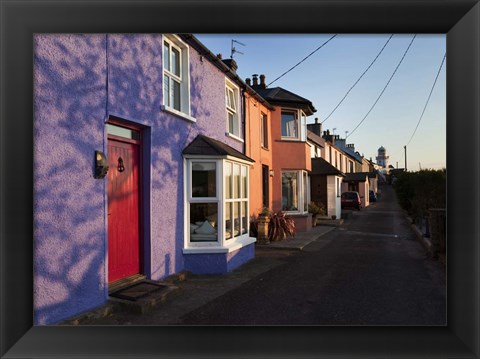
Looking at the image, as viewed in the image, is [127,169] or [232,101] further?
[232,101]

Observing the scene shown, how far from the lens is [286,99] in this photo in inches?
602

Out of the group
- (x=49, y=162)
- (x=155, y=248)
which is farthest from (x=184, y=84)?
(x=49, y=162)

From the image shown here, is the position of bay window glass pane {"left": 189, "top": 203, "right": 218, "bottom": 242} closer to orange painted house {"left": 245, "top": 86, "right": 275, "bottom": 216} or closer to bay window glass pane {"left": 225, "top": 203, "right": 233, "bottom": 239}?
bay window glass pane {"left": 225, "top": 203, "right": 233, "bottom": 239}

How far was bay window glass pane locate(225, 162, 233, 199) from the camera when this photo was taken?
8.39m

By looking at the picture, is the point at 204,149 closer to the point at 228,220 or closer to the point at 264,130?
the point at 228,220

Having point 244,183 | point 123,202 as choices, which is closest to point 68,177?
point 123,202

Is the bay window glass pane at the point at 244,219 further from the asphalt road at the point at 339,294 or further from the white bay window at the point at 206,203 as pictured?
the white bay window at the point at 206,203

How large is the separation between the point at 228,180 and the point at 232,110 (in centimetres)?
324
